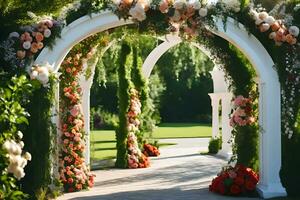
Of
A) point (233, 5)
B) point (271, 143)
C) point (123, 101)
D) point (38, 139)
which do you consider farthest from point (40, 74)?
point (123, 101)

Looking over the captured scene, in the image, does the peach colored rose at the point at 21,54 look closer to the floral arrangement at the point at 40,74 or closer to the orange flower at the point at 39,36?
the orange flower at the point at 39,36

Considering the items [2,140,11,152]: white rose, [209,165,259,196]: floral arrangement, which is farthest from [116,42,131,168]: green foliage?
[2,140,11,152]: white rose

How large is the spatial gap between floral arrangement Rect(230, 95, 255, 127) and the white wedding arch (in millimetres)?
748

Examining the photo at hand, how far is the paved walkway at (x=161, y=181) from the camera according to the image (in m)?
8.92

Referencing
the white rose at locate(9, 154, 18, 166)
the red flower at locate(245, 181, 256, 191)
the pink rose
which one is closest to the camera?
the white rose at locate(9, 154, 18, 166)

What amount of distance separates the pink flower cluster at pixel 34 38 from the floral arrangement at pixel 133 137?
6.03 m

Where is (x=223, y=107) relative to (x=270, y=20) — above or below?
below

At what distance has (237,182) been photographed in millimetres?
8930

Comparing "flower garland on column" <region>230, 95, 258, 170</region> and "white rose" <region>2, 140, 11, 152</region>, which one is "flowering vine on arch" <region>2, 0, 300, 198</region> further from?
"white rose" <region>2, 140, 11, 152</region>

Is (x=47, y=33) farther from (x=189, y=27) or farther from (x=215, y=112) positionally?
(x=215, y=112)

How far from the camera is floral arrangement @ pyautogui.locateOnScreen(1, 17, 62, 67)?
310 inches

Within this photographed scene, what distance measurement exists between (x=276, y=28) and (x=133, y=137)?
21.4 feet

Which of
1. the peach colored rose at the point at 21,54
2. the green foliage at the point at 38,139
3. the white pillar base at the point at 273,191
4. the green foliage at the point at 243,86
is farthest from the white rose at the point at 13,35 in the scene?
the white pillar base at the point at 273,191

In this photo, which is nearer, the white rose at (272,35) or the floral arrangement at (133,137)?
the white rose at (272,35)
